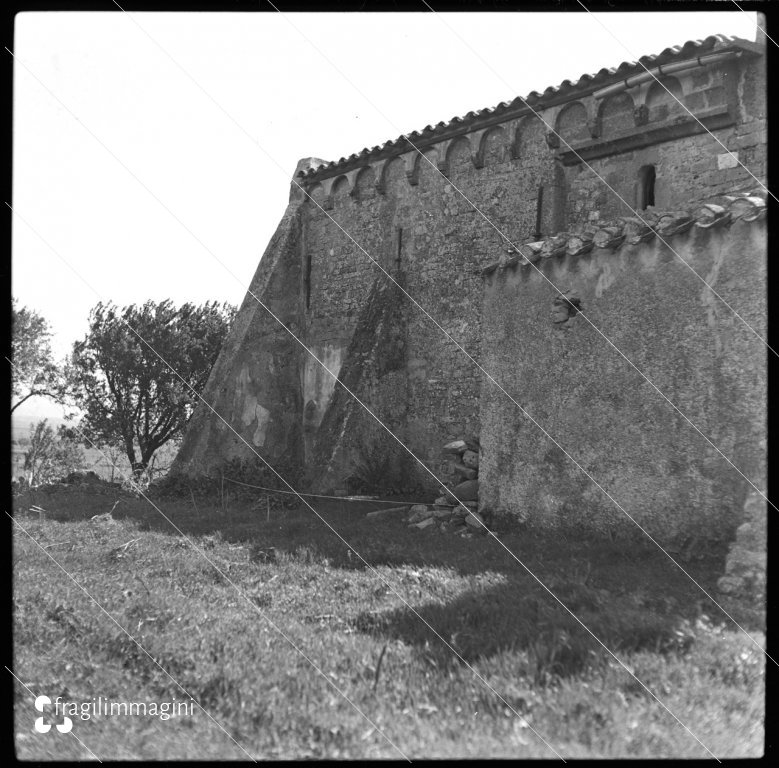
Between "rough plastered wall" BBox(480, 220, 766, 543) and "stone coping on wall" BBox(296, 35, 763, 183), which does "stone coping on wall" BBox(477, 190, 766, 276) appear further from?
"stone coping on wall" BBox(296, 35, 763, 183)

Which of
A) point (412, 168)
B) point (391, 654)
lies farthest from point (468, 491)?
point (412, 168)

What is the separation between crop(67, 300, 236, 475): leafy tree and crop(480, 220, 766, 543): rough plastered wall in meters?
12.0

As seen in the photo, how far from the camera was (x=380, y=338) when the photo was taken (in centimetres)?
1257

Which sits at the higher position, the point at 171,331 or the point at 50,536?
the point at 171,331

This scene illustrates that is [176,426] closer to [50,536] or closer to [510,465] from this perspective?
[50,536]

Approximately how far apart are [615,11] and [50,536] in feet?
26.6

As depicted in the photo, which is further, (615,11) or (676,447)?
(676,447)

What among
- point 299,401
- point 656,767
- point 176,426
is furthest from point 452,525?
point 176,426

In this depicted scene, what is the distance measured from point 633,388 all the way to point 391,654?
363 centimetres

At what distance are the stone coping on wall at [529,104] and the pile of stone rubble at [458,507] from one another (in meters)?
5.07

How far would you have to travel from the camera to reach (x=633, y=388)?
22.7 ft

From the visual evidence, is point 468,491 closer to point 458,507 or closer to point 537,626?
point 458,507

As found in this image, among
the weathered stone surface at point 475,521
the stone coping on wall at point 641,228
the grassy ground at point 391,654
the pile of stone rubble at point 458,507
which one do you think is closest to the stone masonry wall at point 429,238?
the pile of stone rubble at point 458,507
